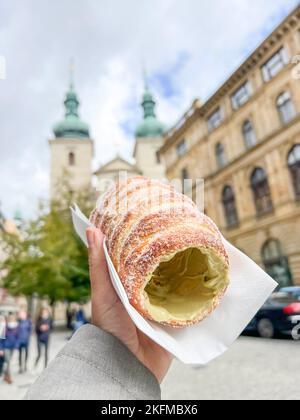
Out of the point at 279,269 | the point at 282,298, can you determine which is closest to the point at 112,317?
the point at 282,298

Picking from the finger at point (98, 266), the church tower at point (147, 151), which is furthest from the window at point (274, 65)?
the finger at point (98, 266)

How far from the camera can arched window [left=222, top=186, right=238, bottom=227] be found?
9.20 feet

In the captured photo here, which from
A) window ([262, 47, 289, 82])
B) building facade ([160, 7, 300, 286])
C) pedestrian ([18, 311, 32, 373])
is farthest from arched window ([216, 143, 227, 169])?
pedestrian ([18, 311, 32, 373])

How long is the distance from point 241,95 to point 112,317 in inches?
102

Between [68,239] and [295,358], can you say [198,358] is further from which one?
[68,239]

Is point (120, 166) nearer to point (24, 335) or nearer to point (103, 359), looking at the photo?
point (103, 359)

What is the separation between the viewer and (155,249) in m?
0.73

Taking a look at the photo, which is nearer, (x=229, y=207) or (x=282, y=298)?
(x=282, y=298)

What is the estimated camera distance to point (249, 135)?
11.0ft

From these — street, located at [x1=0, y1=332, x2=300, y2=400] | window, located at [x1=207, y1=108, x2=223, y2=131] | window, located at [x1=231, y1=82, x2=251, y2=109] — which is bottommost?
street, located at [x1=0, y1=332, x2=300, y2=400]

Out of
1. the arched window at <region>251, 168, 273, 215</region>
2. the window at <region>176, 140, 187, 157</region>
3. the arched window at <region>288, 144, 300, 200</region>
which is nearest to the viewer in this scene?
the arched window at <region>288, 144, 300, 200</region>

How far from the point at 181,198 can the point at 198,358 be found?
0.40 metres

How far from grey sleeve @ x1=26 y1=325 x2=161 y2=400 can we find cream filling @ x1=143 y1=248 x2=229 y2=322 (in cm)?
12

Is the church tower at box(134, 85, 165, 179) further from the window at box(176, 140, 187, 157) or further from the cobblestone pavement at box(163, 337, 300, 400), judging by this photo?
the cobblestone pavement at box(163, 337, 300, 400)
